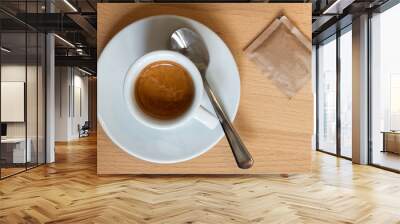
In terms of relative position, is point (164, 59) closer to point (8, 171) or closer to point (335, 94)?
point (8, 171)

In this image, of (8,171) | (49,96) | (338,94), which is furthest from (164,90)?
(338,94)

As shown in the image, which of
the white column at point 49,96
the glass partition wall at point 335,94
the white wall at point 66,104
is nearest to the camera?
the white column at point 49,96

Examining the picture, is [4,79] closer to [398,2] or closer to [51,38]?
[51,38]

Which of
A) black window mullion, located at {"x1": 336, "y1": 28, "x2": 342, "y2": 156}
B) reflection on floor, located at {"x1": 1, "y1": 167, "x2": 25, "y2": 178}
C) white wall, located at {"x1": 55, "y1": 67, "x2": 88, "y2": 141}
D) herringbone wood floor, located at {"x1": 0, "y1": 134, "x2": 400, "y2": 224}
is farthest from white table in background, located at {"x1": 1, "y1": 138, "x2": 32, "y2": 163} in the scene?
white wall, located at {"x1": 55, "y1": 67, "x2": 88, "y2": 141}

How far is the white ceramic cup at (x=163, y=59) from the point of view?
1.46ft

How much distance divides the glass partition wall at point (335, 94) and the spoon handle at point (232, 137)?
3.48 meters

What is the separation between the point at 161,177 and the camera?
6.50ft

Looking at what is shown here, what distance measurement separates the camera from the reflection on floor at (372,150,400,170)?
3.08 m

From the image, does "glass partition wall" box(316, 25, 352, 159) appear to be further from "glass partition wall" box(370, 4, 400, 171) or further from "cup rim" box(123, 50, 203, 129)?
"cup rim" box(123, 50, 203, 129)

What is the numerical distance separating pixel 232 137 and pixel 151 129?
0.43 ft

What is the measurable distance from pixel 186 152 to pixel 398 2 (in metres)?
3.09

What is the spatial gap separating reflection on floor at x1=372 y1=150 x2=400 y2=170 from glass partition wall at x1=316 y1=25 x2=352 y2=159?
36 cm

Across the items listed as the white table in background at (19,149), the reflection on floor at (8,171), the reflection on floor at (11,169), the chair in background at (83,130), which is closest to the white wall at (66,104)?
the chair in background at (83,130)

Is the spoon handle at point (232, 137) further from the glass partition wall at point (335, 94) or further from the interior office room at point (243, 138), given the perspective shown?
the glass partition wall at point (335, 94)
